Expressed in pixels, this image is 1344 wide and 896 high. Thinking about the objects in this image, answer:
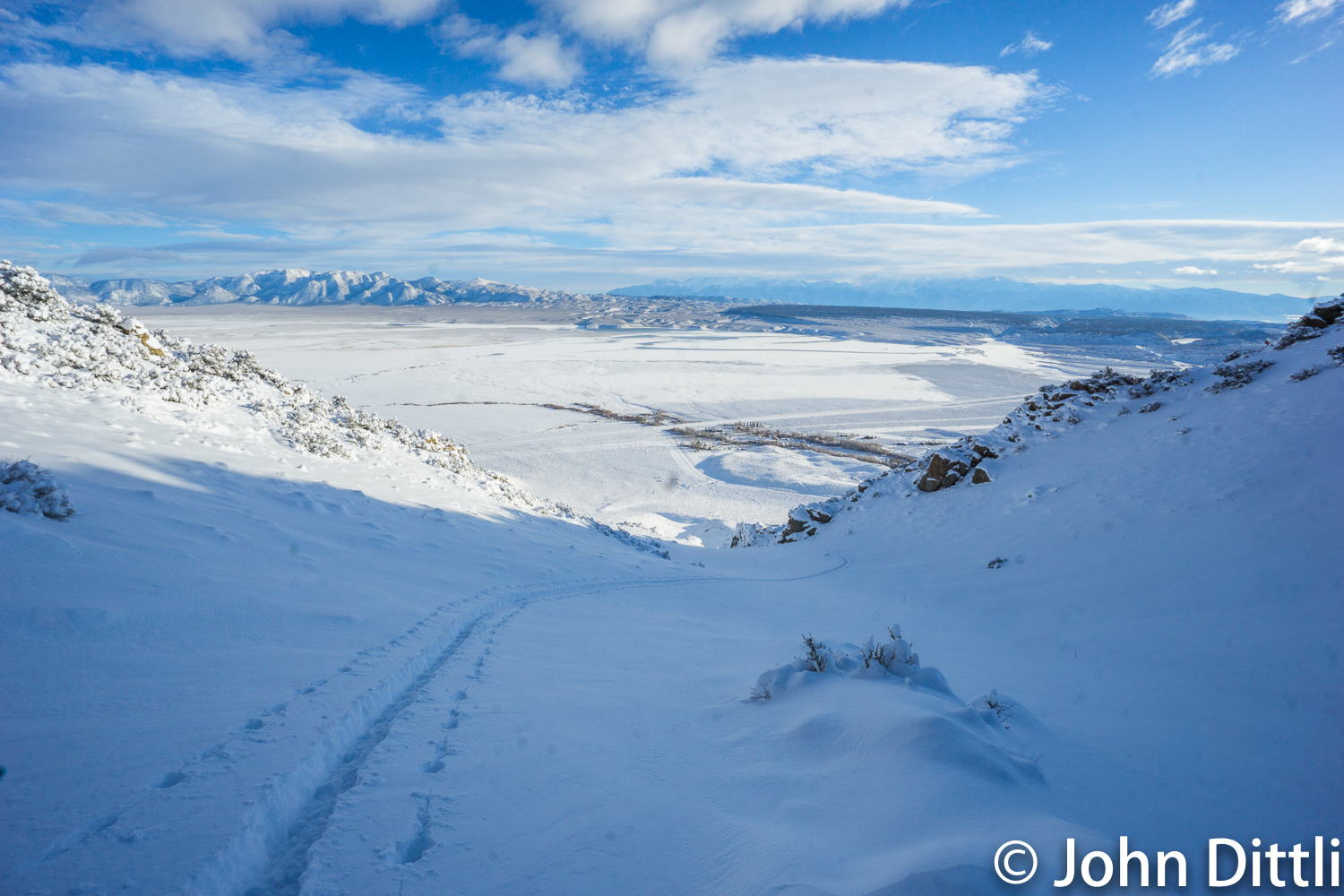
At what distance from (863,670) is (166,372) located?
40.1ft

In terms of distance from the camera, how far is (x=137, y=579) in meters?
3.75

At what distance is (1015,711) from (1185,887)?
4.23 feet

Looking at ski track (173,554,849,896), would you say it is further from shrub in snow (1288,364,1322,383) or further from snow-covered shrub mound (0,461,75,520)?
shrub in snow (1288,364,1322,383)

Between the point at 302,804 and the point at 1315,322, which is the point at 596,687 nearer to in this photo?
the point at 302,804

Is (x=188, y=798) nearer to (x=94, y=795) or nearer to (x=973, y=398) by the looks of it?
(x=94, y=795)

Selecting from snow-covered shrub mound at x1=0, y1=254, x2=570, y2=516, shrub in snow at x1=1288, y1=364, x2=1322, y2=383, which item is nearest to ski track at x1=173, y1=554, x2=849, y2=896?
snow-covered shrub mound at x1=0, y1=254, x2=570, y2=516

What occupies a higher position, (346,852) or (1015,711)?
(346,852)

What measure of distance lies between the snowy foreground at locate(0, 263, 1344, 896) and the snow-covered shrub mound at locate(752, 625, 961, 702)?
0.02 meters

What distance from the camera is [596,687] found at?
3.90 m

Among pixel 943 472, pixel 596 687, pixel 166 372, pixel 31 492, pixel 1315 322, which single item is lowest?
pixel 943 472

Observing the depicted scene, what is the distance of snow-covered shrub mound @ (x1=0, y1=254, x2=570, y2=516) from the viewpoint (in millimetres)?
8719

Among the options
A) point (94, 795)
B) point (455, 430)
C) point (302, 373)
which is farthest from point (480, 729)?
point (302, 373)

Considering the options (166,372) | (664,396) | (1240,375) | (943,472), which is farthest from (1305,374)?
(664,396)

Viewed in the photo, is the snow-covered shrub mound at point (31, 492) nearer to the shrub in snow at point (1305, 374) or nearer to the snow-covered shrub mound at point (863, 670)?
the snow-covered shrub mound at point (863, 670)
